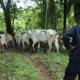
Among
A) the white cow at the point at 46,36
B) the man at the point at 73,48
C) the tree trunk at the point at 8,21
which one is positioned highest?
the man at the point at 73,48

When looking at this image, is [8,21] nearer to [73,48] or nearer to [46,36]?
[46,36]

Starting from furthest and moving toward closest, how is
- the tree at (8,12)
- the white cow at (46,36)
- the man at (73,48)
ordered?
1. the tree at (8,12)
2. the white cow at (46,36)
3. the man at (73,48)

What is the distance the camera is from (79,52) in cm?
662

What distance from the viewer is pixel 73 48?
666 centimetres

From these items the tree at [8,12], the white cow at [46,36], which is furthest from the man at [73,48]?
the tree at [8,12]

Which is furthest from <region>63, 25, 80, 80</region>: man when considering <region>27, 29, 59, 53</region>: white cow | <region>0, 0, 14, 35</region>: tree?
<region>0, 0, 14, 35</region>: tree

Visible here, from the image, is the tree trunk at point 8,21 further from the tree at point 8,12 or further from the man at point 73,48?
the man at point 73,48

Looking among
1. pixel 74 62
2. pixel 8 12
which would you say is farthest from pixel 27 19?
pixel 74 62

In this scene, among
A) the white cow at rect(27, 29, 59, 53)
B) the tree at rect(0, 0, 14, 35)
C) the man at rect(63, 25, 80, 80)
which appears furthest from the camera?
the tree at rect(0, 0, 14, 35)

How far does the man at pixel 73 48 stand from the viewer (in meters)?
6.61

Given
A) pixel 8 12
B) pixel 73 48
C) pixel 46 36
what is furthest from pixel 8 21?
pixel 73 48

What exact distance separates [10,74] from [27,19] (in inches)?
1508

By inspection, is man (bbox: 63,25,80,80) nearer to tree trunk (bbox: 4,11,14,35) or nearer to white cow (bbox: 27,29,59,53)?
white cow (bbox: 27,29,59,53)

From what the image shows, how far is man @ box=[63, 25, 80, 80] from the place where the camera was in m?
6.61
